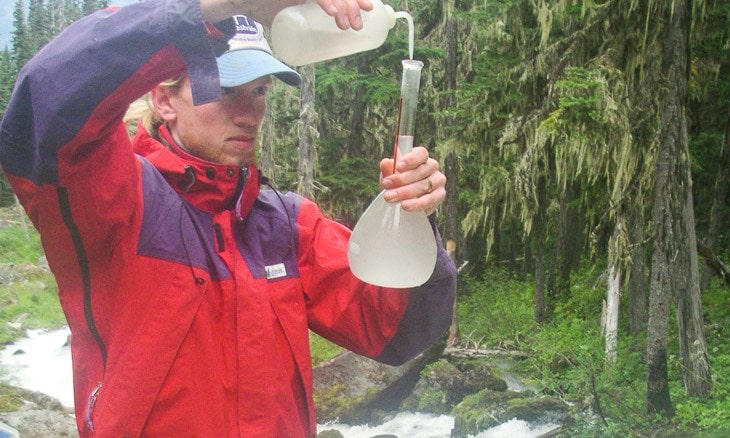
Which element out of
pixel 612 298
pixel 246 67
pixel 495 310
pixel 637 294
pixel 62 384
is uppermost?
pixel 246 67

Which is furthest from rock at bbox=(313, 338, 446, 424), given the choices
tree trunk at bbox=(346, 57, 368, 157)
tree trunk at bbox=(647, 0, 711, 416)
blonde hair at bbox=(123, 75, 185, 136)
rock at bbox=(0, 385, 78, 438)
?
blonde hair at bbox=(123, 75, 185, 136)

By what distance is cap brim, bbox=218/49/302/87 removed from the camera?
4.86 ft

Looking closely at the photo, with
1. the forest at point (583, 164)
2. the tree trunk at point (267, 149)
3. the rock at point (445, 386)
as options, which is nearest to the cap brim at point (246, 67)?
the forest at point (583, 164)

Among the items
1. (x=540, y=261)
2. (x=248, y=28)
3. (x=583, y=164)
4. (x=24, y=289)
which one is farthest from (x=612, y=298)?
(x=24, y=289)

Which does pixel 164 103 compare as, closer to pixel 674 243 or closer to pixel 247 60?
pixel 247 60

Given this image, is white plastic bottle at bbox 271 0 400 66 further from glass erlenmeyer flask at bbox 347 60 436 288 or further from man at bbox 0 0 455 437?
glass erlenmeyer flask at bbox 347 60 436 288

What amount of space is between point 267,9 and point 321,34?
216 mm

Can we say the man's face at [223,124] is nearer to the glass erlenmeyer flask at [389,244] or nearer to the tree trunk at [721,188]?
the glass erlenmeyer flask at [389,244]

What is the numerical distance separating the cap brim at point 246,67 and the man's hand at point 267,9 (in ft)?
0.91

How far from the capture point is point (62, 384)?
38.5 ft

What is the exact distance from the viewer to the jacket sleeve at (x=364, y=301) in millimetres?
1672

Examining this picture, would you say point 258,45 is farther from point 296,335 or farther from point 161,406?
point 161,406

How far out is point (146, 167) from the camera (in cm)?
143

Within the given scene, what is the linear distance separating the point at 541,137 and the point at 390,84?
5.11m
